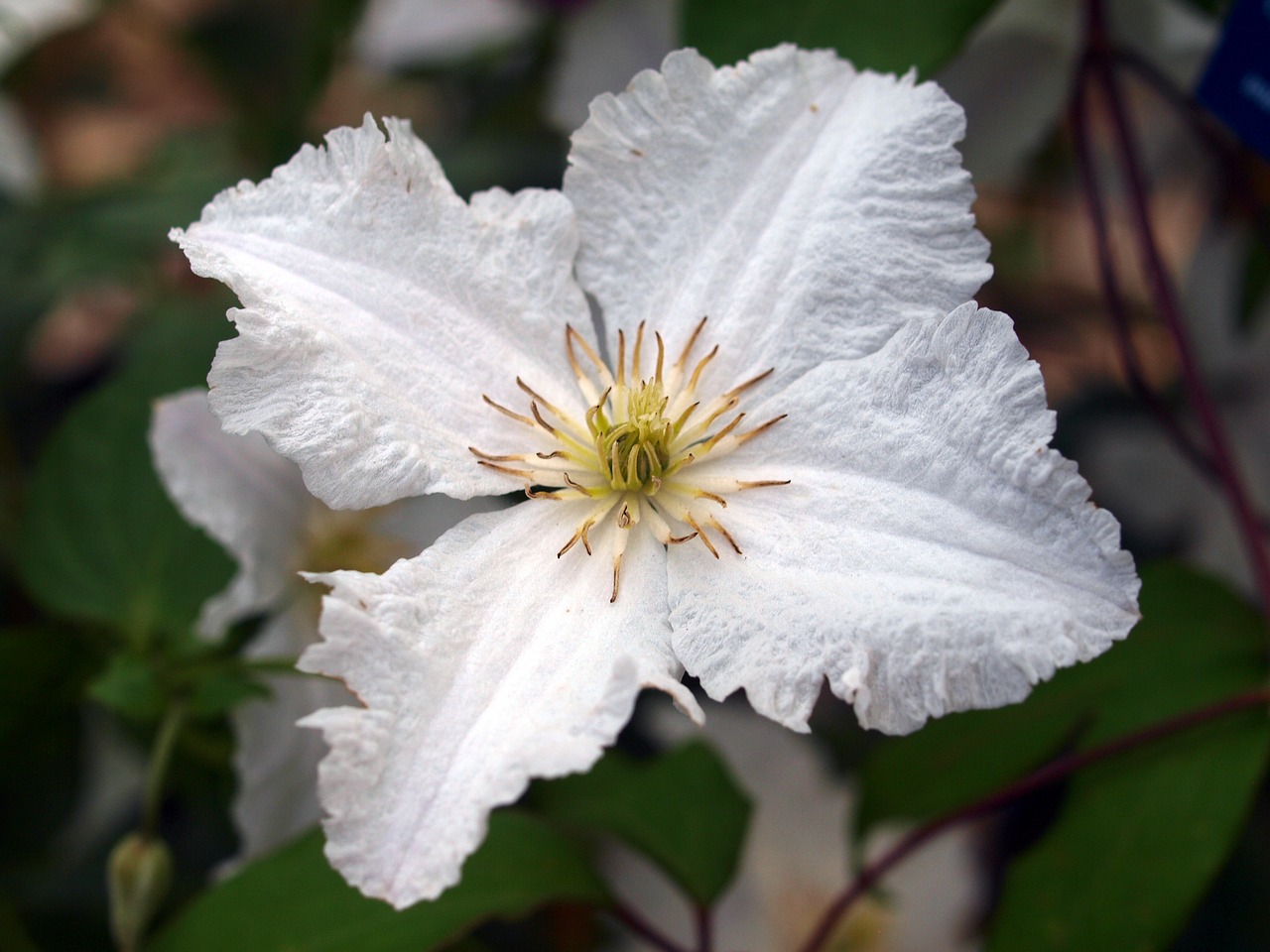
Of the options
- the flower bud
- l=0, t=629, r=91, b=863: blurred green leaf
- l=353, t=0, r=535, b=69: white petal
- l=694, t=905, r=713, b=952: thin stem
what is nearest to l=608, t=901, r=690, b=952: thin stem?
l=694, t=905, r=713, b=952: thin stem

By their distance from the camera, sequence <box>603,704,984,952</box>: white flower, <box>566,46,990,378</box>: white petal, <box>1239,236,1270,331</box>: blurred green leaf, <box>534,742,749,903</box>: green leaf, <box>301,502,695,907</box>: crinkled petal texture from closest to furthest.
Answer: <box>301,502,695,907</box>: crinkled petal texture, <box>566,46,990,378</box>: white petal, <box>534,742,749,903</box>: green leaf, <box>1239,236,1270,331</box>: blurred green leaf, <box>603,704,984,952</box>: white flower

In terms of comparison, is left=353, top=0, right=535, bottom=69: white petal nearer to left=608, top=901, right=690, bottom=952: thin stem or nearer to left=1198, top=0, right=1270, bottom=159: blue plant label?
left=1198, top=0, right=1270, bottom=159: blue plant label

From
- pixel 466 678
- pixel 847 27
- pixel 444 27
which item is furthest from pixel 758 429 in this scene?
pixel 444 27

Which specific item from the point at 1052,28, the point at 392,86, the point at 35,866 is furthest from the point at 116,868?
the point at 392,86

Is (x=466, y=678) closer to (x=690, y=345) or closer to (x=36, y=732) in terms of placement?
(x=690, y=345)

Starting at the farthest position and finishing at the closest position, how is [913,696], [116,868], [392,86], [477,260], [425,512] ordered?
[392,86] → [425,512] → [116,868] → [477,260] → [913,696]

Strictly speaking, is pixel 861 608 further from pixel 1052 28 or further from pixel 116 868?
pixel 1052 28

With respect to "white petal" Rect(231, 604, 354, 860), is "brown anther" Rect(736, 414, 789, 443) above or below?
above
